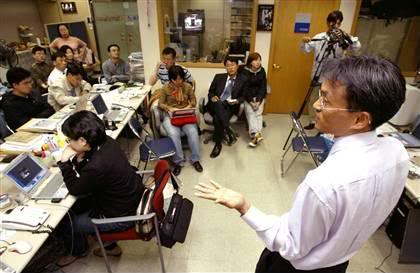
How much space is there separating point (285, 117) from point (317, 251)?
3875 millimetres

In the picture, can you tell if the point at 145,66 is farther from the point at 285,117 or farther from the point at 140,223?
the point at 140,223

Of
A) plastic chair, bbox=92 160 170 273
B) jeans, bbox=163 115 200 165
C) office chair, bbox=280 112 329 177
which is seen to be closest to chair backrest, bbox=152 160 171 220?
plastic chair, bbox=92 160 170 273

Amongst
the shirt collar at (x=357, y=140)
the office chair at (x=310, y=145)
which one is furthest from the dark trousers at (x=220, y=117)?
the shirt collar at (x=357, y=140)

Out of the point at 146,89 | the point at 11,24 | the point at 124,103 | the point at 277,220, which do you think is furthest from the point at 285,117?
the point at 11,24

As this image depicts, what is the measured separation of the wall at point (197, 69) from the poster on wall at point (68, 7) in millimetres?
3028

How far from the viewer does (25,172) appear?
1.78 metres

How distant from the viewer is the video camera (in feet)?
11.1

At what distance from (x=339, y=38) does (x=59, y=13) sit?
6.16 m

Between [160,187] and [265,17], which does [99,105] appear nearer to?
[160,187]

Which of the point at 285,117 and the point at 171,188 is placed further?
the point at 285,117

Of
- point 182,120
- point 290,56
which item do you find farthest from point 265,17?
point 182,120

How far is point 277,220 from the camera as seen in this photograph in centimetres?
97

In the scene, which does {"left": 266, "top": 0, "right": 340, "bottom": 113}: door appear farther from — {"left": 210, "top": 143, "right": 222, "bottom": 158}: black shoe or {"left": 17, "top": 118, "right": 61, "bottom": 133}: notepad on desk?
{"left": 17, "top": 118, "right": 61, "bottom": 133}: notepad on desk

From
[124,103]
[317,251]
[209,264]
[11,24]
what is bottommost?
[209,264]
